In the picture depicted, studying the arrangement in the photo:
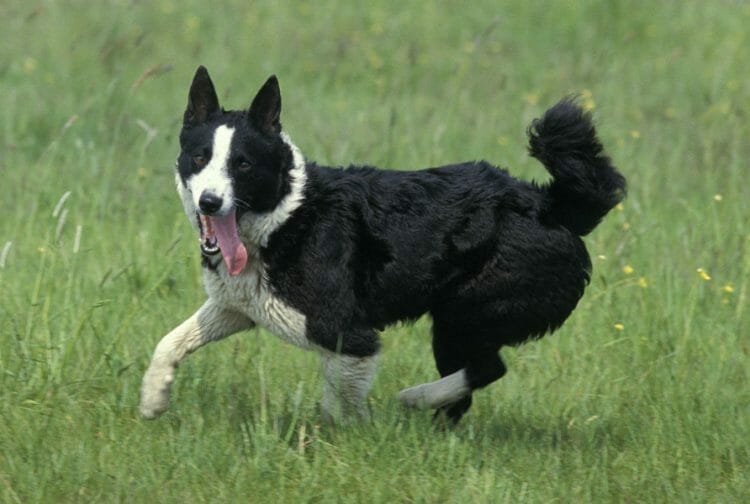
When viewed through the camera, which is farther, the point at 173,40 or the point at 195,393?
the point at 173,40

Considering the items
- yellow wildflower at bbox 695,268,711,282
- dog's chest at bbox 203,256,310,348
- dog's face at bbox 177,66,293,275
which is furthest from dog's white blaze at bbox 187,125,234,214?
yellow wildflower at bbox 695,268,711,282

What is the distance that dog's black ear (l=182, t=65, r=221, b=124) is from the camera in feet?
15.2

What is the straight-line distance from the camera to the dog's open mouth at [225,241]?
14.6 feet

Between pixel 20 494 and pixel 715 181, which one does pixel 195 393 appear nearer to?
pixel 20 494

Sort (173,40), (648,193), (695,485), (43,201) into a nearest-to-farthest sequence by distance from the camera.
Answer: (695,485), (43,201), (648,193), (173,40)

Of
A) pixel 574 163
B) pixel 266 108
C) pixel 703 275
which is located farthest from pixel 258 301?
pixel 703 275

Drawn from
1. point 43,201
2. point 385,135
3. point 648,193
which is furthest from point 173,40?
point 648,193

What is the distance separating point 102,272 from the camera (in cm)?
607

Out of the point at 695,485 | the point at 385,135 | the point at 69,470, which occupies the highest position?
the point at 385,135

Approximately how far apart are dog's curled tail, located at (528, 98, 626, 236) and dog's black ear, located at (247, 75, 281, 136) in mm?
988

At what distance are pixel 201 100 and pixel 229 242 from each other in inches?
23.1

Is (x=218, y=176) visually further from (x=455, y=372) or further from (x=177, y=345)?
(x=455, y=372)

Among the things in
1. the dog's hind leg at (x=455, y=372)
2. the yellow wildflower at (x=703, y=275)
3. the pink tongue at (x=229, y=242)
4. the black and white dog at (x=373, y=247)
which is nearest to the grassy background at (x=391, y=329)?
the yellow wildflower at (x=703, y=275)

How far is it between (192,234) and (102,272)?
57 cm
